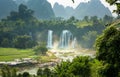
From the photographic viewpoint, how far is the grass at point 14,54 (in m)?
68.3

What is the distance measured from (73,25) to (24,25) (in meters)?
16.9

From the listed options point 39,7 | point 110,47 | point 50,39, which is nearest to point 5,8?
point 39,7

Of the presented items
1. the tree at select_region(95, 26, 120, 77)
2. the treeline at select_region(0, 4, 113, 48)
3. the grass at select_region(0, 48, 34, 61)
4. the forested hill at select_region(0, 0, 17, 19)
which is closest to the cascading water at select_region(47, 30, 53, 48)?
the treeline at select_region(0, 4, 113, 48)

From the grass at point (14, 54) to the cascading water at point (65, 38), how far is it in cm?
2510

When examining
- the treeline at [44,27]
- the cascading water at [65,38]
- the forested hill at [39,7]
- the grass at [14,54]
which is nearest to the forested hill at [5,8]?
the forested hill at [39,7]

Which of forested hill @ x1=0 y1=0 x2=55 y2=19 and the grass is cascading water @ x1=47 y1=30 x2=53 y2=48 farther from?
forested hill @ x1=0 y1=0 x2=55 y2=19

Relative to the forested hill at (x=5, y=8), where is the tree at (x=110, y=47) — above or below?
below

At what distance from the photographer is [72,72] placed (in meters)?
26.4

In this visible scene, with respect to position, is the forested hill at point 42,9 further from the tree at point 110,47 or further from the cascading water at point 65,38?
the tree at point 110,47

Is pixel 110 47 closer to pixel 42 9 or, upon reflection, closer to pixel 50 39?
pixel 50 39

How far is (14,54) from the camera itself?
73125 millimetres

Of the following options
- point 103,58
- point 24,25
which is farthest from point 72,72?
point 24,25

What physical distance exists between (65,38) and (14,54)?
117 ft

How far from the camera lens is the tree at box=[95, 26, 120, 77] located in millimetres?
13758
